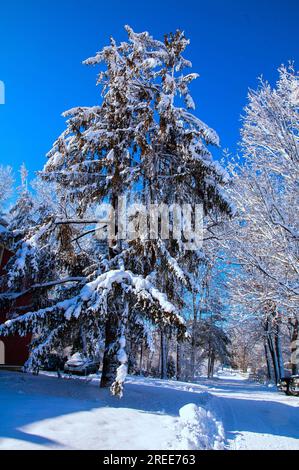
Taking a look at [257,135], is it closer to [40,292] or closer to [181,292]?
[181,292]

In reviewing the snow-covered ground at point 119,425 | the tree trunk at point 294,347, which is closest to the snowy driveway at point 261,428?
the snow-covered ground at point 119,425

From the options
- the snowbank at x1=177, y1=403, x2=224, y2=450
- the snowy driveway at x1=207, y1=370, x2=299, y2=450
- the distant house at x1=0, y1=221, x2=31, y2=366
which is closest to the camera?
the snowbank at x1=177, y1=403, x2=224, y2=450

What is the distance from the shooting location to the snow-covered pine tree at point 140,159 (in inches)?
385

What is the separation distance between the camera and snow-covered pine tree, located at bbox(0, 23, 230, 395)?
9.79 meters

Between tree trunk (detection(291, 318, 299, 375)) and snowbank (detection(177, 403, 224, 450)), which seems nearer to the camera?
snowbank (detection(177, 403, 224, 450))

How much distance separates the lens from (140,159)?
10914 millimetres

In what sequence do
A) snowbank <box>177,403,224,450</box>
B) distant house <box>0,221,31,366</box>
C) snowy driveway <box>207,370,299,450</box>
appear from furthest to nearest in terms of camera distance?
distant house <box>0,221,31,366</box> < snowy driveway <box>207,370,299,450</box> < snowbank <box>177,403,224,450</box>

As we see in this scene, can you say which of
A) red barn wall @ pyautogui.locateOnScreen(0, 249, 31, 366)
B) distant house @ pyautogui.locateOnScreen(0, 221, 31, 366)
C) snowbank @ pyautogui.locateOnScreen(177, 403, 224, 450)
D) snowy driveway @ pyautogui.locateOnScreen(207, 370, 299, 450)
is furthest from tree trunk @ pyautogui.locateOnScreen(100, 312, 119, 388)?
red barn wall @ pyautogui.locateOnScreen(0, 249, 31, 366)

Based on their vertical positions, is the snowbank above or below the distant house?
below

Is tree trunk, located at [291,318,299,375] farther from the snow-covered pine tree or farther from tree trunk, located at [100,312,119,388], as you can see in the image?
tree trunk, located at [100,312,119,388]

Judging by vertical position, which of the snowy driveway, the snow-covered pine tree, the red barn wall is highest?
the snow-covered pine tree

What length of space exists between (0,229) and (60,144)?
3.13m
